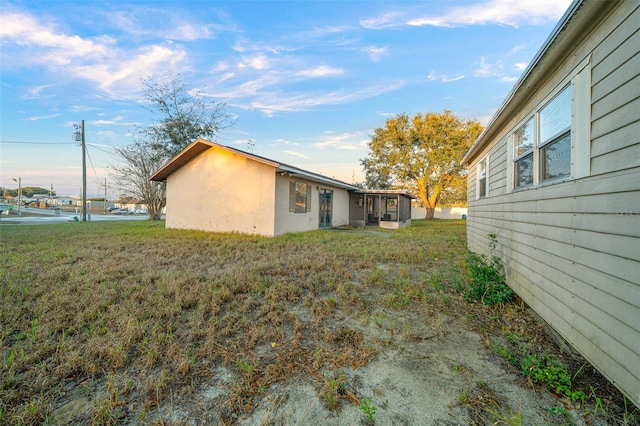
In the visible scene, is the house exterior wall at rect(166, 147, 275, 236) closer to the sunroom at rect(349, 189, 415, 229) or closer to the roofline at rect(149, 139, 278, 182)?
the roofline at rect(149, 139, 278, 182)

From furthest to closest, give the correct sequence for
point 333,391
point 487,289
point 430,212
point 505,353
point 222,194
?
point 430,212 → point 222,194 → point 487,289 → point 505,353 → point 333,391

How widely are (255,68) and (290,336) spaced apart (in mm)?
11296

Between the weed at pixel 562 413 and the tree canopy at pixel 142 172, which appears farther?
the tree canopy at pixel 142 172

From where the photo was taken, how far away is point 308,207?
1180cm

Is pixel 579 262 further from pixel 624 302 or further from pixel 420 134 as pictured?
pixel 420 134

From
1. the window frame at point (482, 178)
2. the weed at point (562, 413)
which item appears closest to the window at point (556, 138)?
the weed at point (562, 413)

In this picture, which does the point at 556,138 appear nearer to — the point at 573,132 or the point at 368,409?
the point at 573,132

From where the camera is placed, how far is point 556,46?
2.51 m

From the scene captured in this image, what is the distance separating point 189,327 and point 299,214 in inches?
332

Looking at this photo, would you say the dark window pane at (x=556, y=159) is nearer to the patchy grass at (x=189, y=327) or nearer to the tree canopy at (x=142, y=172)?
the patchy grass at (x=189, y=327)

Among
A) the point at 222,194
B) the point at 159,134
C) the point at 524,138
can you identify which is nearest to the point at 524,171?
the point at 524,138

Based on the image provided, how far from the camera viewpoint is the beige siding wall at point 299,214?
381 inches

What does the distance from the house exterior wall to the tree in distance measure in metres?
7.84

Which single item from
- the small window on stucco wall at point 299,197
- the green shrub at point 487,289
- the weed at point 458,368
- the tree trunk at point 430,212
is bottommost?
the weed at point 458,368
